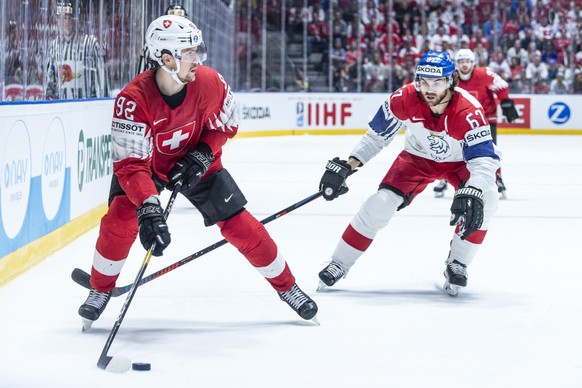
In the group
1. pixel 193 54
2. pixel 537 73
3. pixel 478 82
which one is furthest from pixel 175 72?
pixel 537 73

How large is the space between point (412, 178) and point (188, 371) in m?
1.70

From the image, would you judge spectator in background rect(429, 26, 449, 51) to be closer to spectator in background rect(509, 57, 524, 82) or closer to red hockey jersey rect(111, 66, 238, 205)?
spectator in background rect(509, 57, 524, 82)

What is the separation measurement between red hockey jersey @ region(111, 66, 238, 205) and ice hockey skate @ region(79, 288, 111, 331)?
0.49 meters

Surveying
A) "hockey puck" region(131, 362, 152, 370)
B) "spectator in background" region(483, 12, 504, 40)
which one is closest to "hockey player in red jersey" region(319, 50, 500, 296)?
"hockey puck" region(131, 362, 152, 370)

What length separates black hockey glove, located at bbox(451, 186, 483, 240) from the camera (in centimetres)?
393

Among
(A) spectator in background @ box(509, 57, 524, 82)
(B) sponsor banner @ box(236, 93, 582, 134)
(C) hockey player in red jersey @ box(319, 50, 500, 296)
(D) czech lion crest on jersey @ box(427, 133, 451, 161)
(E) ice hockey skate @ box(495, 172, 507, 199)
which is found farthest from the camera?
(A) spectator in background @ box(509, 57, 524, 82)

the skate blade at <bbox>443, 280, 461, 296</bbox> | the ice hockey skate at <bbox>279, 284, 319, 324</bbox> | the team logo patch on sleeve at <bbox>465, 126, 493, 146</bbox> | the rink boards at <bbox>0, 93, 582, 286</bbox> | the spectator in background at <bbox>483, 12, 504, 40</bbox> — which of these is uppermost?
the spectator in background at <bbox>483, 12, 504, 40</bbox>

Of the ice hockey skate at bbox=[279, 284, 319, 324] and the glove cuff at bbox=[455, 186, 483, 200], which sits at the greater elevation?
the glove cuff at bbox=[455, 186, 483, 200]

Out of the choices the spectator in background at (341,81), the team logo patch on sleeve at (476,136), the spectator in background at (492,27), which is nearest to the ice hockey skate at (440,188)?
the team logo patch on sleeve at (476,136)

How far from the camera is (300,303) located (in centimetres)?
370

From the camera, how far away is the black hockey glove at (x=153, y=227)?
3223 mm

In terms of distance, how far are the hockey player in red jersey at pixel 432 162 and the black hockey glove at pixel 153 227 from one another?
1.00m

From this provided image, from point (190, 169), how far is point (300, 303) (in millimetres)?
686

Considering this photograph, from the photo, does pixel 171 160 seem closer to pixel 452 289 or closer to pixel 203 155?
pixel 203 155
